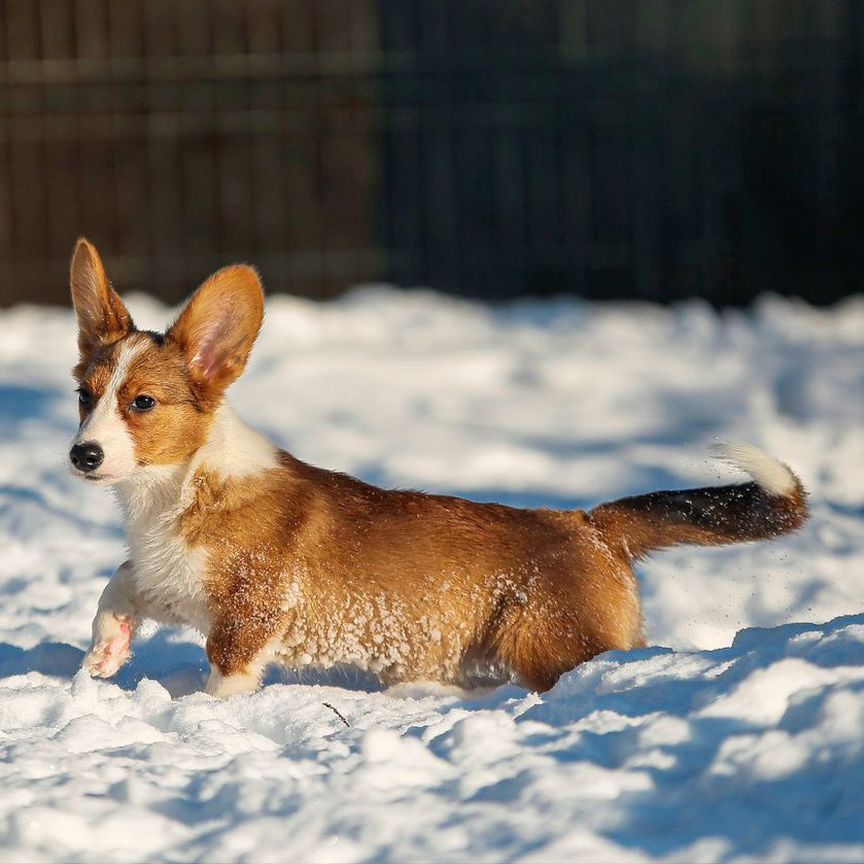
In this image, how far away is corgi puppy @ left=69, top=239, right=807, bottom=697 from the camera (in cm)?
372

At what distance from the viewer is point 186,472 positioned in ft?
12.7

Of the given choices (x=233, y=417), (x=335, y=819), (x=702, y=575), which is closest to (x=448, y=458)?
(x=702, y=575)

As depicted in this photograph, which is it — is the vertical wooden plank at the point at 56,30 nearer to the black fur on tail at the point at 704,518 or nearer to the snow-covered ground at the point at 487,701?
the snow-covered ground at the point at 487,701

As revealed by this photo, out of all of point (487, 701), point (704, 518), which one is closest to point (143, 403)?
point (487, 701)

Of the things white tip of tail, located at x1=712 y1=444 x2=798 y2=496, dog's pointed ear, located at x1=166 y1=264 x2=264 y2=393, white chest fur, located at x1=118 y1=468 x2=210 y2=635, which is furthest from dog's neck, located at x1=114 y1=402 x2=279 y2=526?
white tip of tail, located at x1=712 y1=444 x2=798 y2=496

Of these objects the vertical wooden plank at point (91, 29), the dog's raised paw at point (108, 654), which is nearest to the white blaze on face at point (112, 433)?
the dog's raised paw at point (108, 654)

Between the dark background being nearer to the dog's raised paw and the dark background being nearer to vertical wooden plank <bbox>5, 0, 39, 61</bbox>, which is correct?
vertical wooden plank <bbox>5, 0, 39, 61</bbox>

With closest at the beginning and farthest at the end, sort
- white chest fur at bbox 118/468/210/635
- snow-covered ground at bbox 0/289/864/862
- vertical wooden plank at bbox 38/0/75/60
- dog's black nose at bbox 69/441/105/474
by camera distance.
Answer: snow-covered ground at bbox 0/289/864/862
dog's black nose at bbox 69/441/105/474
white chest fur at bbox 118/468/210/635
vertical wooden plank at bbox 38/0/75/60

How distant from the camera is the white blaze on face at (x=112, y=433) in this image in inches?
146

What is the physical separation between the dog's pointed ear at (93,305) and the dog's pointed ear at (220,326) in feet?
0.61

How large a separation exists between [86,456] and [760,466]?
1.67m

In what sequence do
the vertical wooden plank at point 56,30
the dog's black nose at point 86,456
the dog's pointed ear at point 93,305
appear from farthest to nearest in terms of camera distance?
the vertical wooden plank at point 56,30 → the dog's pointed ear at point 93,305 → the dog's black nose at point 86,456

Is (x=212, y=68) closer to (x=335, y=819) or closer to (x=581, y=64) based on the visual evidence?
(x=581, y=64)

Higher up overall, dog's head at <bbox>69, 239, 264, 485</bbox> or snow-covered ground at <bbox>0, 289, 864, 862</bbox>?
dog's head at <bbox>69, 239, 264, 485</bbox>
